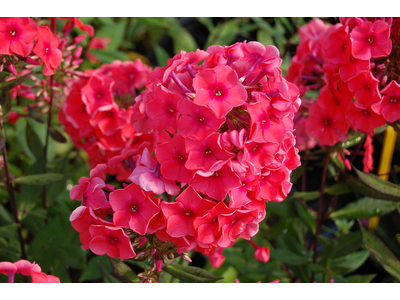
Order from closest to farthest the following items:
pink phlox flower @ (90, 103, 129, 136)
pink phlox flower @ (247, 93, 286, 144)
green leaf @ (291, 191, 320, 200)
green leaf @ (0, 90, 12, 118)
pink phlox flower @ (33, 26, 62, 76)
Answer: pink phlox flower @ (247, 93, 286, 144), pink phlox flower @ (33, 26, 62, 76), green leaf @ (0, 90, 12, 118), pink phlox flower @ (90, 103, 129, 136), green leaf @ (291, 191, 320, 200)

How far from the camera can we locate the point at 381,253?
45.5 inches

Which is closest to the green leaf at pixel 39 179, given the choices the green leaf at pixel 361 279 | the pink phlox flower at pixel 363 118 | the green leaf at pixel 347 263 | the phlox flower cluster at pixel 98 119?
the phlox flower cluster at pixel 98 119

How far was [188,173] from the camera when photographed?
74cm

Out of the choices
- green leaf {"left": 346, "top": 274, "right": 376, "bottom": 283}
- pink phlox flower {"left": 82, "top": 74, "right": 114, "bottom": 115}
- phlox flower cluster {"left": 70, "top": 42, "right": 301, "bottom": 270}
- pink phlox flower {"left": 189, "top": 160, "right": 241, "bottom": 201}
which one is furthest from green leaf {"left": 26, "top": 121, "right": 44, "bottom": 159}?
green leaf {"left": 346, "top": 274, "right": 376, "bottom": 283}

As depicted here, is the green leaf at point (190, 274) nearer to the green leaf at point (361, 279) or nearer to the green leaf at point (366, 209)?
the green leaf at point (366, 209)

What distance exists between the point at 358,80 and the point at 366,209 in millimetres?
538

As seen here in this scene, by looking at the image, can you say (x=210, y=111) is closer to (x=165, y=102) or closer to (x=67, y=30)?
(x=165, y=102)

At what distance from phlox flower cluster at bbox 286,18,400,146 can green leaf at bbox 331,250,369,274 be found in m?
0.53

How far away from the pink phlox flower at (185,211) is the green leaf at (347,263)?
0.82 m

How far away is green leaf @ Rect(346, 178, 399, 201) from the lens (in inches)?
43.6

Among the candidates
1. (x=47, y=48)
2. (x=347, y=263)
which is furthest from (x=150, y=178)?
(x=347, y=263)

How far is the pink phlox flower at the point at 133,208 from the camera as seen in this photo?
0.75 metres

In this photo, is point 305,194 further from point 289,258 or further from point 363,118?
point 363,118

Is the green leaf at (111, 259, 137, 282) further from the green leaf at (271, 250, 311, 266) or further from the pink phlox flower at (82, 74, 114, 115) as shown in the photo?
the green leaf at (271, 250, 311, 266)
